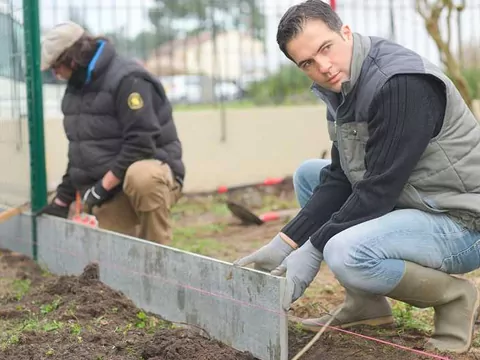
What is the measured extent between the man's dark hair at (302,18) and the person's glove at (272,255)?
820 mm

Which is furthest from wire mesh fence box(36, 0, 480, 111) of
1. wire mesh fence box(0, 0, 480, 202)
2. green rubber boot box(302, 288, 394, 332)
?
green rubber boot box(302, 288, 394, 332)

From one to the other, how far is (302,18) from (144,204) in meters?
2.48

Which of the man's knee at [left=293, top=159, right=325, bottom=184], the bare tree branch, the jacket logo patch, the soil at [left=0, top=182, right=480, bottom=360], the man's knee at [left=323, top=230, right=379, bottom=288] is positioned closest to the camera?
the man's knee at [left=323, top=230, right=379, bottom=288]

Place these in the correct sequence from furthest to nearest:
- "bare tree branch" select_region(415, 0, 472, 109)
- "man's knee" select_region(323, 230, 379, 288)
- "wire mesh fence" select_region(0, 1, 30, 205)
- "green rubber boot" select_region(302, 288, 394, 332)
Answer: "bare tree branch" select_region(415, 0, 472, 109)
"wire mesh fence" select_region(0, 1, 30, 205)
"green rubber boot" select_region(302, 288, 394, 332)
"man's knee" select_region(323, 230, 379, 288)

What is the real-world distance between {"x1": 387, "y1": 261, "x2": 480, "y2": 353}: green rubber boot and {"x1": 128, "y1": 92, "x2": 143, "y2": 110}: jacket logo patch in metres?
2.45

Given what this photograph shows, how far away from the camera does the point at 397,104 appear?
10.3ft

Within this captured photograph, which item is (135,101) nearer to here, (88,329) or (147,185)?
(147,185)

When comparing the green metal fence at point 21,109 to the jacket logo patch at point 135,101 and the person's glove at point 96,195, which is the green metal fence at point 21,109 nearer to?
the person's glove at point 96,195

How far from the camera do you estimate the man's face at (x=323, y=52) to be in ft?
10.5

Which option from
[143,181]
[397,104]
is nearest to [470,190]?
[397,104]

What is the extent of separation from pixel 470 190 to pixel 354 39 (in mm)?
715

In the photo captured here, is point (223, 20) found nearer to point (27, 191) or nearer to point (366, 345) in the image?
point (27, 191)

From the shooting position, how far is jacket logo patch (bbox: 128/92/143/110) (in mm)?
5320

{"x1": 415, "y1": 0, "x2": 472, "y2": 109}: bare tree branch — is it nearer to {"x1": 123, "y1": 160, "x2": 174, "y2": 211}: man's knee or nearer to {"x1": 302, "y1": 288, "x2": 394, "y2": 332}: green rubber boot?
{"x1": 123, "y1": 160, "x2": 174, "y2": 211}: man's knee
